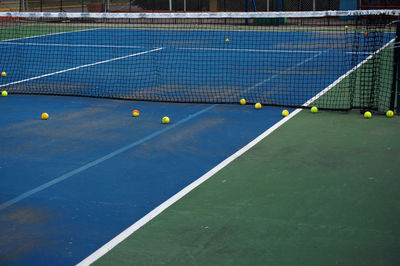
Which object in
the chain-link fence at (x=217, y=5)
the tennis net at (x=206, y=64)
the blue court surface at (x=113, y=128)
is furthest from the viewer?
the chain-link fence at (x=217, y=5)

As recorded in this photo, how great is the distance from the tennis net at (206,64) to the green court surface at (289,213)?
3413 millimetres

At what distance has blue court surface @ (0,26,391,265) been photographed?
6.65 meters

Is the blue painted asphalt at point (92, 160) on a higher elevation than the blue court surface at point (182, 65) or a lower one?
lower

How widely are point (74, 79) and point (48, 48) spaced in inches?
265

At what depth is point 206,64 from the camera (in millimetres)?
18297

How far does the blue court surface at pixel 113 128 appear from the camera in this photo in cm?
665

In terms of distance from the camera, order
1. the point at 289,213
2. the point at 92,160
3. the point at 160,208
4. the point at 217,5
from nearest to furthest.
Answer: the point at 289,213 < the point at 160,208 < the point at 92,160 < the point at 217,5

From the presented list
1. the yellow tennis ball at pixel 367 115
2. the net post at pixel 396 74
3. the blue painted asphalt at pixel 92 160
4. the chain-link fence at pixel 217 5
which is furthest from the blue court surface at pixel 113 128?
the chain-link fence at pixel 217 5

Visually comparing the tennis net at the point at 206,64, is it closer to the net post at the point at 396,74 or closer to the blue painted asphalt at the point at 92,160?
the net post at the point at 396,74

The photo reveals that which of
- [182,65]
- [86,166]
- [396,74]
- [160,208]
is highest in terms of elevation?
[396,74]

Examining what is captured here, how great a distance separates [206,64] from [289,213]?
39.4 ft

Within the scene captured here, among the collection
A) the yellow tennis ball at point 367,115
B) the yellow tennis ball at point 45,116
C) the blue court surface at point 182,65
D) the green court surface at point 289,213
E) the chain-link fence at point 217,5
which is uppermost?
the chain-link fence at point 217,5

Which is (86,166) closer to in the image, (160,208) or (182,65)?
(160,208)

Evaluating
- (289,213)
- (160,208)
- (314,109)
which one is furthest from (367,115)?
(160,208)
